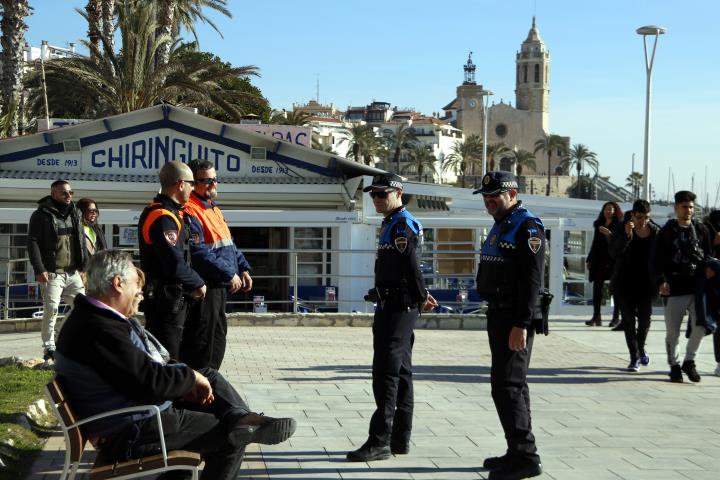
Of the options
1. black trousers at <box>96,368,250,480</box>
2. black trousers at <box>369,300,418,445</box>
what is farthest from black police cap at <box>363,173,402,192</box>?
black trousers at <box>96,368,250,480</box>

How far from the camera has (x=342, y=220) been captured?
68.1 ft

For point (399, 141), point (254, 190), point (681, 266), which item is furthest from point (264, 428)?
point (399, 141)

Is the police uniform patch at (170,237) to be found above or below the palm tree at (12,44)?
below

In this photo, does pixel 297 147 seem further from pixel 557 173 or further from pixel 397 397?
pixel 557 173

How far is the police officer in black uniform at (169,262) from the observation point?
22.2 feet

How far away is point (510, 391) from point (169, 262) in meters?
2.29

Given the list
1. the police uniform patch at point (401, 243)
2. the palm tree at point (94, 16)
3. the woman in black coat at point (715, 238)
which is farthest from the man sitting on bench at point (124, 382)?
the palm tree at point (94, 16)

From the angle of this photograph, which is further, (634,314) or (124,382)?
(634,314)

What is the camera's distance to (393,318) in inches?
278

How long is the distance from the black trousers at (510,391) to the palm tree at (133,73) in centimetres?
2439

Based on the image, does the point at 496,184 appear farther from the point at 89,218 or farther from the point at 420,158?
the point at 420,158

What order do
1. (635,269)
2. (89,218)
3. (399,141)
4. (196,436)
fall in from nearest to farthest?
(196,436) → (635,269) → (89,218) → (399,141)

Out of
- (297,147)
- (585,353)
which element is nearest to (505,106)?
(297,147)

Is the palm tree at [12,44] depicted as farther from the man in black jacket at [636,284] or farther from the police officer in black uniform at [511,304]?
the police officer in black uniform at [511,304]
